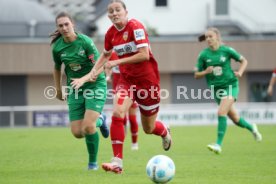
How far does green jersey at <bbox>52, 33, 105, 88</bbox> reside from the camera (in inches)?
385

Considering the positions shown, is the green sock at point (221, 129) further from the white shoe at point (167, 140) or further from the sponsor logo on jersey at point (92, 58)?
the sponsor logo on jersey at point (92, 58)

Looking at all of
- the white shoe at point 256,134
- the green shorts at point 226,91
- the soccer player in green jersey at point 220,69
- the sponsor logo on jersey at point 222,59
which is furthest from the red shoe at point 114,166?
the white shoe at point 256,134

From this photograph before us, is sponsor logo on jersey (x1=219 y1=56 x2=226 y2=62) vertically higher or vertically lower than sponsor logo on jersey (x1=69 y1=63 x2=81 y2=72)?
higher

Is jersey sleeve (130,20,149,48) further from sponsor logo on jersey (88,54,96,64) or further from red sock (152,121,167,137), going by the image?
red sock (152,121,167,137)

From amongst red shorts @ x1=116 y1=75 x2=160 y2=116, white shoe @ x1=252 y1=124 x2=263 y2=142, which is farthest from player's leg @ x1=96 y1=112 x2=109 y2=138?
white shoe @ x1=252 y1=124 x2=263 y2=142

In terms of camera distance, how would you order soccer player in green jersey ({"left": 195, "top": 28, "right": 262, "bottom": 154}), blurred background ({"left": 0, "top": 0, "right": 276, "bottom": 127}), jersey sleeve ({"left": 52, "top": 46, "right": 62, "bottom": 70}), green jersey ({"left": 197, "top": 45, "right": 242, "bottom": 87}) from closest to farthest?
jersey sleeve ({"left": 52, "top": 46, "right": 62, "bottom": 70}), soccer player in green jersey ({"left": 195, "top": 28, "right": 262, "bottom": 154}), green jersey ({"left": 197, "top": 45, "right": 242, "bottom": 87}), blurred background ({"left": 0, "top": 0, "right": 276, "bottom": 127})

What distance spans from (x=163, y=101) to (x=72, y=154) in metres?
21.6

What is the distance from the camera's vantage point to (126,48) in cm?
943

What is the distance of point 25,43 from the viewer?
33938 mm

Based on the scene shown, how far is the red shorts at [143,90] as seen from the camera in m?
9.65

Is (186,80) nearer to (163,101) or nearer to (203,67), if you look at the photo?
(163,101)

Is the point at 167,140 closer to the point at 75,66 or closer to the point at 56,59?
the point at 75,66

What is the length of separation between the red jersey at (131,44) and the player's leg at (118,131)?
0.35m

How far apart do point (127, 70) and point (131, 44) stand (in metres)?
0.44
